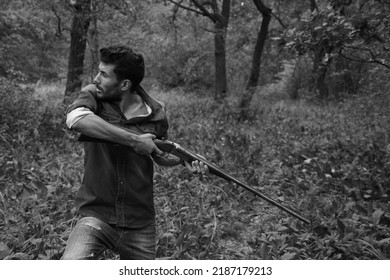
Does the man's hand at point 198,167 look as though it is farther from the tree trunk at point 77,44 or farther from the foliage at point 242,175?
the tree trunk at point 77,44

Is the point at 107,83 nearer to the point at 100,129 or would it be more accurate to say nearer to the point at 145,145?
the point at 100,129

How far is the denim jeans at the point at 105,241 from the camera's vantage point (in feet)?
8.13

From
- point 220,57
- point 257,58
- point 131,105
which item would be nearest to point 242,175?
point 131,105

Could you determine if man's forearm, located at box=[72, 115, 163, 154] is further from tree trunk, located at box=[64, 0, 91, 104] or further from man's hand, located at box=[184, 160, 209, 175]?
tree trunk, located at box=[64, 0, 91, 104]

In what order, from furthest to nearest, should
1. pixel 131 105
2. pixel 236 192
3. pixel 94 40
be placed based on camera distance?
pixel 94 40, pixel 236 192, pixel 131 105

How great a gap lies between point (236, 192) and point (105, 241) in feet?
13.8

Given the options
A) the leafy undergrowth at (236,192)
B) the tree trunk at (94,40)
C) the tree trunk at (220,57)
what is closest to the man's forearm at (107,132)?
the leafy undergrowth at (236,192)

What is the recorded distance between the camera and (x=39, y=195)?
18.1ft

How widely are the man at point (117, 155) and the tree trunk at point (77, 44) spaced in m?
8.16

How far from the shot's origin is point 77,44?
38.4 feet

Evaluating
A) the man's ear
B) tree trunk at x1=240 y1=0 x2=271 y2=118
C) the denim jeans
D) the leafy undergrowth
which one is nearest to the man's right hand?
the man's ear
